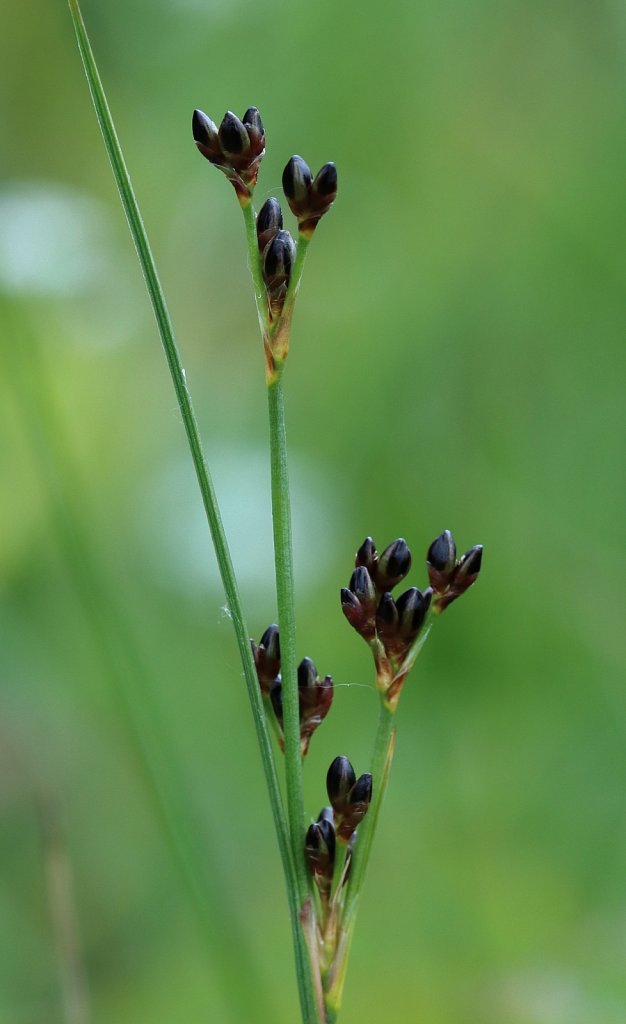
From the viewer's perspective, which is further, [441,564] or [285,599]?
[441,564]

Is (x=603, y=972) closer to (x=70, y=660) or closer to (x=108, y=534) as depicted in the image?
(x=70, y=660)

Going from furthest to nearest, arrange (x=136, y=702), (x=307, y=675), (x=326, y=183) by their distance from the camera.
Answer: (x=136, y=702)
(x=307, y=675)
(x=326, y=183)

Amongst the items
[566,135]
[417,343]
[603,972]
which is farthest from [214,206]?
[603,972]

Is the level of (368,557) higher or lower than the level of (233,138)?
lower

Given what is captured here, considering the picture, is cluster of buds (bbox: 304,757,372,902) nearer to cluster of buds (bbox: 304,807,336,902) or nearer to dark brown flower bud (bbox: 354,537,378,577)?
cluster of buds (bbox: 304,807,336,902)

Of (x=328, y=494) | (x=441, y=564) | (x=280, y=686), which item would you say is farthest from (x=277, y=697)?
(x=328, y=494)

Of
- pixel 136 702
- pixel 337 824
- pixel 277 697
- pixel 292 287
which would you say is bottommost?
pixel 136 702

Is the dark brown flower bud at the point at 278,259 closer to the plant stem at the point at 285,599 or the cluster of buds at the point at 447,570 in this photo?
the plant stem at the point at 285,599

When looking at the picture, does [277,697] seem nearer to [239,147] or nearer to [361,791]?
[361,791]
